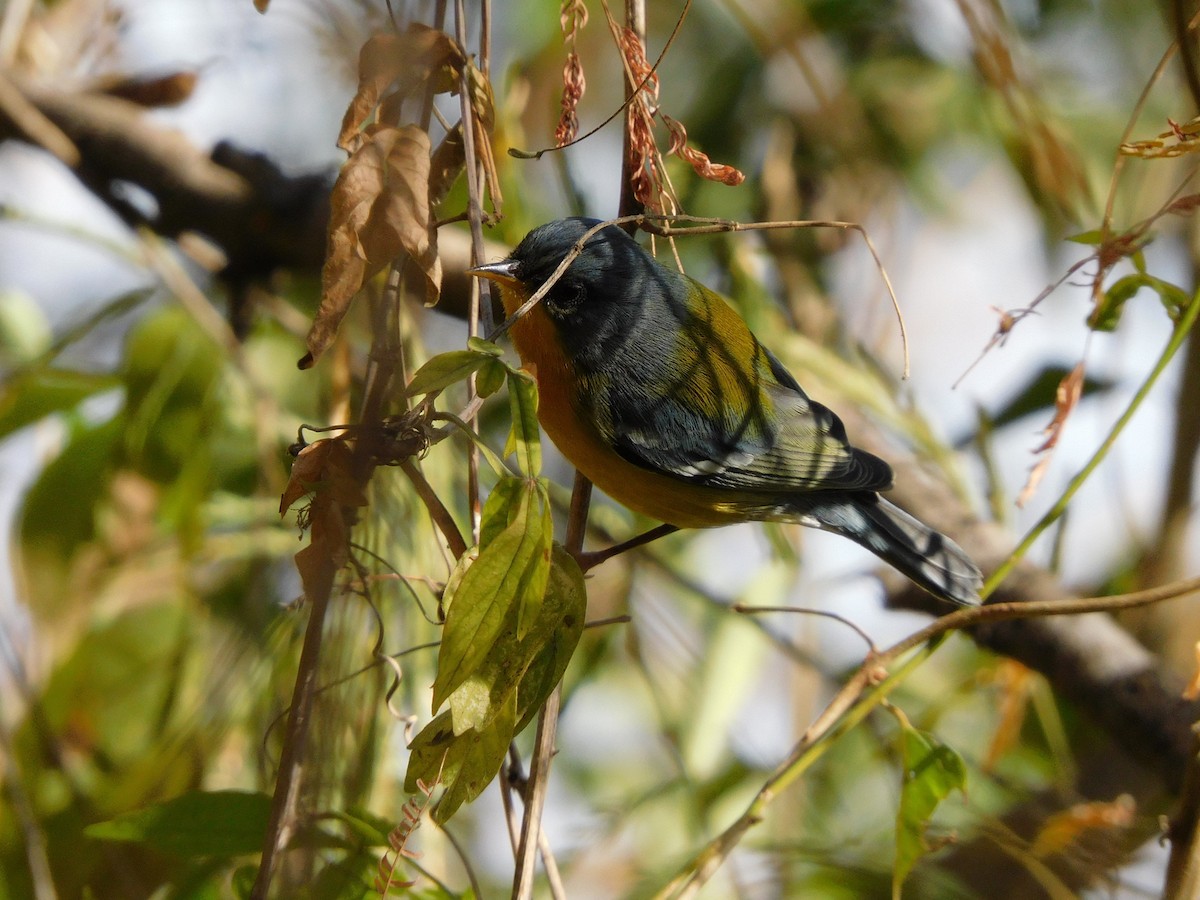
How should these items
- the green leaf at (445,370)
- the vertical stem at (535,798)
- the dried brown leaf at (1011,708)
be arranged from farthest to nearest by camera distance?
the dried brown leaf at (1011,708) < the vertical stem at (535,798) < the green leaf at (445,370)

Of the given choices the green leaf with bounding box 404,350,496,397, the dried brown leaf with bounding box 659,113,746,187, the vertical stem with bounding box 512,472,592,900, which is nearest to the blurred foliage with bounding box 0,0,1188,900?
the green leaf with bounding box 404,350,496,397

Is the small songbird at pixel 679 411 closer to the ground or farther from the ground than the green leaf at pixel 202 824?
farther from the ground

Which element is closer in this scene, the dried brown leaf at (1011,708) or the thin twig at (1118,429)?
the thin twig at (1118,429)

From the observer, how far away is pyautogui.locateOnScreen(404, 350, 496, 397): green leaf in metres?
1.23

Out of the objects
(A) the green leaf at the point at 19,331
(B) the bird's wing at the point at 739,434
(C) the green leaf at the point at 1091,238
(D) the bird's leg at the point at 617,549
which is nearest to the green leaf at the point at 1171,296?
(C) the green leaf at the point at 1091,238

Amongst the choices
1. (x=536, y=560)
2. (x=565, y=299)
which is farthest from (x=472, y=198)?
(x=565, y=299)

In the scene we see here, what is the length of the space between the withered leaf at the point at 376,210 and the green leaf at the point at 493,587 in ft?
1.26

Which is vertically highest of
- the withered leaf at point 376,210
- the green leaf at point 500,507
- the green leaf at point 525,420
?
the withered leaf at point 376,210

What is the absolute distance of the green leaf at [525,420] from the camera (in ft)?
4.14

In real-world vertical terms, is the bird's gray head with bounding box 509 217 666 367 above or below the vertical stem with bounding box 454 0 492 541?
above

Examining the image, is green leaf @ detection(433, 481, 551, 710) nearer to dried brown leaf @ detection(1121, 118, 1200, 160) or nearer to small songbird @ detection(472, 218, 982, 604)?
dried brown leaf @ detection(1121, 118, 1200, 160)

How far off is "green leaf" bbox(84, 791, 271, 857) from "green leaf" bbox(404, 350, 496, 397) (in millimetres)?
733

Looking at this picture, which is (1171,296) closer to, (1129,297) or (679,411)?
(1129,297)

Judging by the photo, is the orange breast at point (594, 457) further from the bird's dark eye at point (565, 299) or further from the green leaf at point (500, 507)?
the green leaf at point (500, 507)
